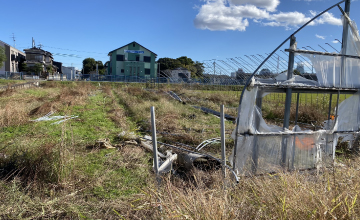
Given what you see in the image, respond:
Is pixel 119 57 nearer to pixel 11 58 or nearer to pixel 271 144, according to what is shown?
pixel 11 58

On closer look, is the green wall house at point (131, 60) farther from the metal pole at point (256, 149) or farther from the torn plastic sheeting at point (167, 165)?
the metal pole at point (256, 149)

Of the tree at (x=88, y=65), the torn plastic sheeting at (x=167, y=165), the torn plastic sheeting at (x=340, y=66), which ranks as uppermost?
the tree at (x=88, y=65)

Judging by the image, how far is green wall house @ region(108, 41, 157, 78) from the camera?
174 feet

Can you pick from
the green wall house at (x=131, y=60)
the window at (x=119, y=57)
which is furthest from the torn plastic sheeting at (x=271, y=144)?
the window at (x=119, y=57)

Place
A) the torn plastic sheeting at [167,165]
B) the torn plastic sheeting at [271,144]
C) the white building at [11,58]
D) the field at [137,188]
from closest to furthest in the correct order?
1. the field at [137,188]
2. the torn plastic sheeting at [271,144]
3. the torn plastic sheeting at [167,165]
4. the white building at [11,58]

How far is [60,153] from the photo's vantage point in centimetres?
419

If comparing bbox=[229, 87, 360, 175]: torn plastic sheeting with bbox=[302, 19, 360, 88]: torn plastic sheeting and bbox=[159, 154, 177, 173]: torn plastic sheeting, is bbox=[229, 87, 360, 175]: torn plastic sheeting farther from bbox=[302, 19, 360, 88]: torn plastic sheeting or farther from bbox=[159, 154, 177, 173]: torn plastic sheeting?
bbox=[159, 154, 177, 173]: torn plastic sheeting

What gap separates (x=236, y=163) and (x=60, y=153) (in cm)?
288

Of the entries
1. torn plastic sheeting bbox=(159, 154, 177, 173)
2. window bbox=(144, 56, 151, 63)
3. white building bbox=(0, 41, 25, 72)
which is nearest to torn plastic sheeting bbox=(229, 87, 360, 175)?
torn plastic sheeting bbox=(159, 154, 177, 173)

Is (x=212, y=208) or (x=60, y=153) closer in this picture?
(x=212, y=208)

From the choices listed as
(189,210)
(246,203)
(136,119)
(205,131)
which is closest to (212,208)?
(189,210)

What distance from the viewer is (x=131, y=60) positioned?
53500 millimetres

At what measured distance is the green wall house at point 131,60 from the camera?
53125 mm

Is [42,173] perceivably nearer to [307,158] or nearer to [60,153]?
[60,153]
